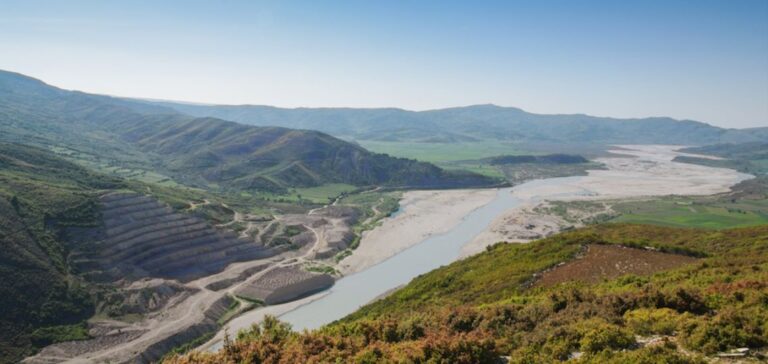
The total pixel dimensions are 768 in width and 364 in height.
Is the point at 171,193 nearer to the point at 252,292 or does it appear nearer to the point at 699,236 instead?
the point at 252,292

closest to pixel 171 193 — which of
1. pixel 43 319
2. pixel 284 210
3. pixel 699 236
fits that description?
pixel 284 210

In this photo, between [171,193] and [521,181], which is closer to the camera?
[171,193]

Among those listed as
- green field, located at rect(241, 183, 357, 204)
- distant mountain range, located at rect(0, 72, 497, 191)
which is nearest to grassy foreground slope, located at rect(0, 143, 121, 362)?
green field, located at rect(241, 183, 357, 204)

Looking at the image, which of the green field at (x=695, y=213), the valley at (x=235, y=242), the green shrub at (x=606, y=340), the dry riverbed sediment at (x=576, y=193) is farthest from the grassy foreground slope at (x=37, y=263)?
the green field at (x=695, y=213)

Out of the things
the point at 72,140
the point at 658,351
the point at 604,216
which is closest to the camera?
the point at 658,351

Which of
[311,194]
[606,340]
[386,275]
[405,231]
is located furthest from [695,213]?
[606,340]

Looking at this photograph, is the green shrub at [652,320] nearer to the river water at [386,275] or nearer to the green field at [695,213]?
the river water at [386,275]

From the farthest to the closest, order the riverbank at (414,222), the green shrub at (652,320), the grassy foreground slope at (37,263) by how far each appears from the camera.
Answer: the riverbank at (414,222), the grassy foreground slope at (37,263), the green shrub at (652,320)
